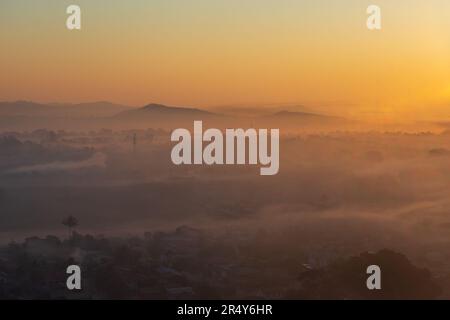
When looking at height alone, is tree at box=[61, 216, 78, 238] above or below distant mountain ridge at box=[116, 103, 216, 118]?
below

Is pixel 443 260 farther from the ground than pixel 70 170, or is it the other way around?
pixel 70 170

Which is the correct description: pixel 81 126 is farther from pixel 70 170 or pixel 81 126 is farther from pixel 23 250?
pixel 23 250

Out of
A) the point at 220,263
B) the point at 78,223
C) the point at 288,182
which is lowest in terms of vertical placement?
the point at 220,263

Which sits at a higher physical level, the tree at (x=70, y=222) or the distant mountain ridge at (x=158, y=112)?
the distant mountain ridge at (x=158, y=112)

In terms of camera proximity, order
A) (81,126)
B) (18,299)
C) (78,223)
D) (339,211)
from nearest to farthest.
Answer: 1. (18,299)
2. (78,223)
3. (339,211)
4. (81,126)

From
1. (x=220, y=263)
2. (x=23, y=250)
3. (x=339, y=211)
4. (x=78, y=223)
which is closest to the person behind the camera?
(x=220, y=263)

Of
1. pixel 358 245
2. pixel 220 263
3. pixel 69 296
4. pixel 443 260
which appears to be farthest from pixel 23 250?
pixel 443 260

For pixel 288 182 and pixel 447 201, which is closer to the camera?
pixel 447 201
